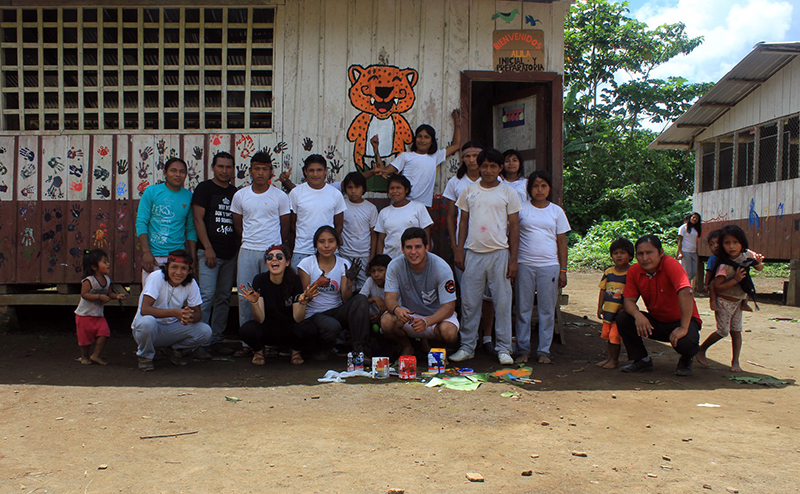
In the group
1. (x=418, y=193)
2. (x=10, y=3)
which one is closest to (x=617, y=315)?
(x=418, y=193)

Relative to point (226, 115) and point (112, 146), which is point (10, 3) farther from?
point (226, 115)

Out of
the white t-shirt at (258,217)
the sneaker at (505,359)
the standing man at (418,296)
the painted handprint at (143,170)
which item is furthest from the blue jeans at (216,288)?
the sneaker at (505,359)

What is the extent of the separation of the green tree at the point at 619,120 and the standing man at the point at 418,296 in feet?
53.6

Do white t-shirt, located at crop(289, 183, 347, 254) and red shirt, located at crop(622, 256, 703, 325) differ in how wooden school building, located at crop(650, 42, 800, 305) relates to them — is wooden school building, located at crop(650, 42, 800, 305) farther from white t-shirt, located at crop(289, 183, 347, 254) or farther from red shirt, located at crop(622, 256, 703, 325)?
white t-shirt, located at crop(289, 183, 347, 254)

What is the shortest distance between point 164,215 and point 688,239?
32.5 feet

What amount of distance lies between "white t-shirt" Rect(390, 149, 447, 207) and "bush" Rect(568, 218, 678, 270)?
12.3m

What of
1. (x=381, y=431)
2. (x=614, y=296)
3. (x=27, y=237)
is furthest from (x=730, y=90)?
(x=27, y=237)

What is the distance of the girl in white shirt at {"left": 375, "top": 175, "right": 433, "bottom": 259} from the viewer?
5.71 metres

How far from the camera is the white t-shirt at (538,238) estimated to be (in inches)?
219

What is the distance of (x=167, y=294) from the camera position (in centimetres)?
529

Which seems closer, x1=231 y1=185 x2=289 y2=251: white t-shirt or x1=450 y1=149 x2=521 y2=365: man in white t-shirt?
x1=450 y1=149 x2=521 y2=365: man in white t-shirt

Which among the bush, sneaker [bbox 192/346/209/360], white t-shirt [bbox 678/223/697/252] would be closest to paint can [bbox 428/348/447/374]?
sneaker [bbox 192/346/209/360]

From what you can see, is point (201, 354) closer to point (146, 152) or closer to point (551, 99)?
point (146, 152)

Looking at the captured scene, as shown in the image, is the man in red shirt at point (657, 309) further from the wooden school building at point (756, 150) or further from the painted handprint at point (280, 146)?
the wooden school building at point (756, 150)
